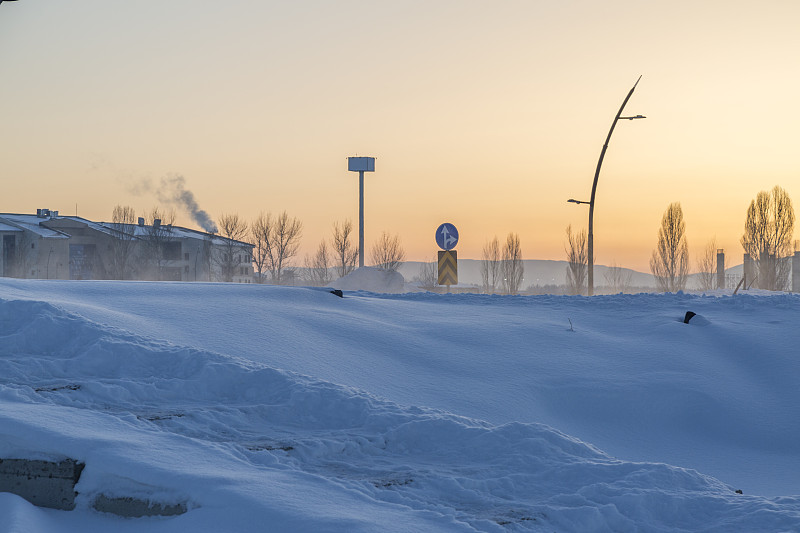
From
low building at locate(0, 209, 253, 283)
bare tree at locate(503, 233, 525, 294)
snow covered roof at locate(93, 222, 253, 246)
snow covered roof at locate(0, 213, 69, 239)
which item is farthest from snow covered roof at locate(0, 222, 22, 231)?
bare tree at locate(503, 233, 525, 294)

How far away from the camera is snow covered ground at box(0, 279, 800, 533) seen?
421 cm

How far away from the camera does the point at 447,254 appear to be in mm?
18250

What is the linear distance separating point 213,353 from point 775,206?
53521 millimetres

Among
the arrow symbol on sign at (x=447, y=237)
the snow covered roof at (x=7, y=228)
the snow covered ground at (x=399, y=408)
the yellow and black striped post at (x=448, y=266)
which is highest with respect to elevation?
the snow covered roof at (x=7, y=228)

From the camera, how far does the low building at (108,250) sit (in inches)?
2333

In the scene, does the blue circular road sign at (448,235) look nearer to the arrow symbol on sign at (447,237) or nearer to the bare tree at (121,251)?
the arrow symbol on sign at (447,237)

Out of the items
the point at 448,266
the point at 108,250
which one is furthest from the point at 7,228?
the point at 448,266

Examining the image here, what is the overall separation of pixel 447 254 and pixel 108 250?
53.7 metres

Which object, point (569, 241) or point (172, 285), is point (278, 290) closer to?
point (172, 285)

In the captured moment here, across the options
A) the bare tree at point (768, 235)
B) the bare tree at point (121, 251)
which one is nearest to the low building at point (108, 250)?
the bare tree at point (121, 251)

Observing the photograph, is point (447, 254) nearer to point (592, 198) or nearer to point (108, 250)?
point (592, 198)

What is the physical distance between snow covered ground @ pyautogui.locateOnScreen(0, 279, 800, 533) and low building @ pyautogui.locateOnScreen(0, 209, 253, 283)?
5167 centimetres

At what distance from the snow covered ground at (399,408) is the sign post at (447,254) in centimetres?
484

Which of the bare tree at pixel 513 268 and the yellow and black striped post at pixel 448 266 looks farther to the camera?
the bare tree at pixel 513 268
